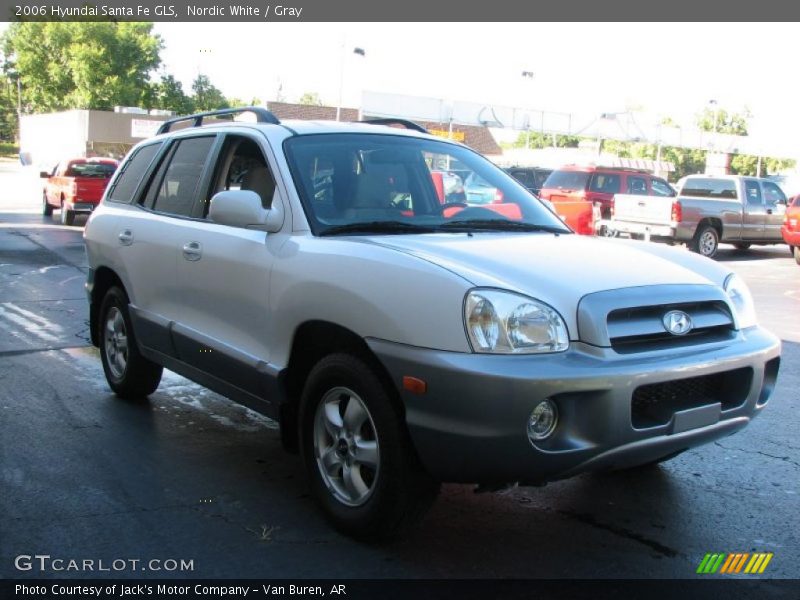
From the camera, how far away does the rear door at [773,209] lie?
19.9 meters

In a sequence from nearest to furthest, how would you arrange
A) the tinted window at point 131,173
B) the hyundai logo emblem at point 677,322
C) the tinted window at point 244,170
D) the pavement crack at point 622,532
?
the hyundai logo emblem at point 677,322 → the pavement crack at point 622,532 → the tinted window at point 244,170 → the tinted window at point 131,173

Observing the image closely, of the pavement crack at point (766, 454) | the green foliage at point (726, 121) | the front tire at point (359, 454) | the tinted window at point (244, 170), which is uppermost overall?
the green foliage at point (726, 121)

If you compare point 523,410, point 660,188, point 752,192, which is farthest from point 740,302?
point 660,188

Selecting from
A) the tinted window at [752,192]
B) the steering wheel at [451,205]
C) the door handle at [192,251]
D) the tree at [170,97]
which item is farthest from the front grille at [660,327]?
the tree at [170,97]

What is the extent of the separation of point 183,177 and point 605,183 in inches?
676

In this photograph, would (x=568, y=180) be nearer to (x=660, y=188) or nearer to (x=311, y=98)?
(x=660, y=188)

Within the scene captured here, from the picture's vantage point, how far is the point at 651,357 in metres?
3.39

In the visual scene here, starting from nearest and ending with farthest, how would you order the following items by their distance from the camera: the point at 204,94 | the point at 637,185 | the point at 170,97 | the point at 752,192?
the point at 752,192 < the point at 637,185 < the point at 204,94 < the point at 170,97

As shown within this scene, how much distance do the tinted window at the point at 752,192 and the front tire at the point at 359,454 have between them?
59.1ft

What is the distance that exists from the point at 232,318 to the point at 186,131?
1.75m

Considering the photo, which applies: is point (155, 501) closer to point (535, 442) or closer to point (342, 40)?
point (535, 442)

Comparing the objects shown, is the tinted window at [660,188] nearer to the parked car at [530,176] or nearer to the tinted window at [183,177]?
the parked car at [530,176]

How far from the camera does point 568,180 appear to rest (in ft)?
69.5

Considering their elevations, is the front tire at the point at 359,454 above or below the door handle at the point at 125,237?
below
